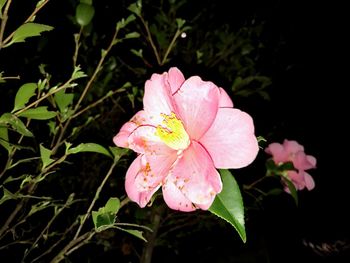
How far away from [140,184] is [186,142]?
104 mm

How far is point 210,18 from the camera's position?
1.96m

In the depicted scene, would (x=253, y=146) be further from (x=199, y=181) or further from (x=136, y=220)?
(x=136, y=220)

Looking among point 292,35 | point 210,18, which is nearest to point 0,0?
point 210,18

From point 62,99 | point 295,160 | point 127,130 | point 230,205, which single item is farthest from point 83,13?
point 295,160

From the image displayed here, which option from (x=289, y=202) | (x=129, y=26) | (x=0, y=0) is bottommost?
(x=289, y=202)

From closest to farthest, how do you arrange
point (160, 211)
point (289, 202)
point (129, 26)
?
point (160, 211), point (129, 26), point (289, 202)

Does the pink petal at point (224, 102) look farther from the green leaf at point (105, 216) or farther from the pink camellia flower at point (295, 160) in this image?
the pink camellia flower at point (295, 160)

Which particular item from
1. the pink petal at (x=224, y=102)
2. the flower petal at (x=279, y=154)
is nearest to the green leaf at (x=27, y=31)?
the pink petal at (x=224, y=102)

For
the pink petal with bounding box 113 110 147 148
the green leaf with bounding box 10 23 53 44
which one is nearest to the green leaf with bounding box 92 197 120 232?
the pink petal with bounding box 113 110 147 148

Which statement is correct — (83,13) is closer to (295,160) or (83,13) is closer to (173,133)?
(173,133)

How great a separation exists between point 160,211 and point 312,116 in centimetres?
213

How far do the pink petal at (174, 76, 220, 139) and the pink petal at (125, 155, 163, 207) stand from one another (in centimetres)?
10

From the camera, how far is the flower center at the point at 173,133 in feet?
2.00

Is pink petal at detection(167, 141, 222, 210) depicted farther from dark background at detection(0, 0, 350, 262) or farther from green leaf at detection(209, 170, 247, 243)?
dark background at detection(0, 0, 350, 262)
